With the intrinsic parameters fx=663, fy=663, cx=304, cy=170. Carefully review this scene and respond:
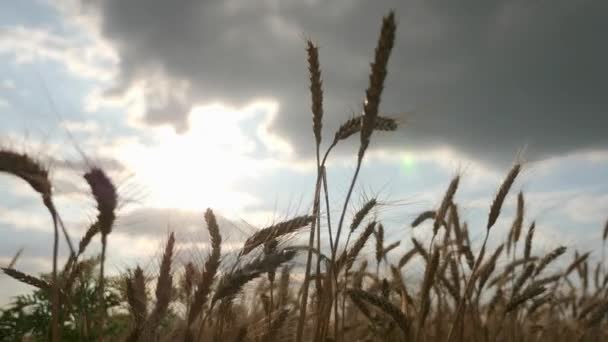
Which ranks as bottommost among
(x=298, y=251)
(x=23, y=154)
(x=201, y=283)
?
(x=201, y=283)

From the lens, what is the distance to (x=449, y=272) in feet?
17.9

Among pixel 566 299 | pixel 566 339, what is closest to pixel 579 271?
pixel 566 299

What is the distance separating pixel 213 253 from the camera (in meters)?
2.69

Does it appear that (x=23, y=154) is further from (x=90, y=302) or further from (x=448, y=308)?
(x=448, y=308)

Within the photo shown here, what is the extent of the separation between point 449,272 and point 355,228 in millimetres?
1808

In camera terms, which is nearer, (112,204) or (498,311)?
(112,204)

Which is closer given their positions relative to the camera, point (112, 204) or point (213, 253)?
point (213, 253)

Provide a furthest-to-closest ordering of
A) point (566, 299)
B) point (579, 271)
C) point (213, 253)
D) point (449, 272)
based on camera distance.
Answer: point (579, 271) < point (566, 299) < point (449, 272) < point (213, 253)

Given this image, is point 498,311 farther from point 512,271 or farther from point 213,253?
point 213,253

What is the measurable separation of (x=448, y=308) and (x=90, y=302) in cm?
341

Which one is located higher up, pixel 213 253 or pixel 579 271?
pixel 579 271

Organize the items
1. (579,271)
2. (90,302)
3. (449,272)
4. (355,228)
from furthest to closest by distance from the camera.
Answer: (579,271), (449,272), (90,302), (355,228)

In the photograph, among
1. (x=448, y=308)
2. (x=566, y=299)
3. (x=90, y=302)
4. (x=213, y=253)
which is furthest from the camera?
(x=566, y=299)

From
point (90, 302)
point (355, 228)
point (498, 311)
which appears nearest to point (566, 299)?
point (498, 311)
